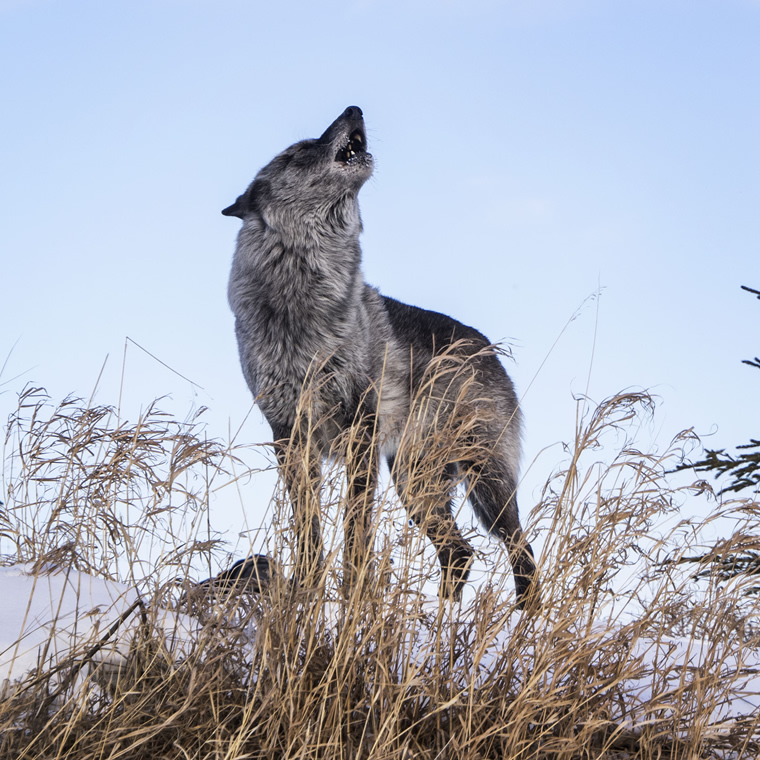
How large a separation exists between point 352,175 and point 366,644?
144 inches

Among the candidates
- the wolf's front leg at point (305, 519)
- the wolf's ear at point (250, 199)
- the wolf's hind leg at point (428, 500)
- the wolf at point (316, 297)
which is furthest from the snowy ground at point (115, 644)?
the wolf's ear at point (250, 199)

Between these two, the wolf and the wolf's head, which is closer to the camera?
the wolf

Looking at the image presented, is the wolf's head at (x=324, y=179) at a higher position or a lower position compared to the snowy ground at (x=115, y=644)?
higher

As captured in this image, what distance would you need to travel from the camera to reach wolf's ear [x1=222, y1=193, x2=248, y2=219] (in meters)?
5.54

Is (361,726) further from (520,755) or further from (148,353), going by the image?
(148,353)

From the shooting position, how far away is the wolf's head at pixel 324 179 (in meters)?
5.23

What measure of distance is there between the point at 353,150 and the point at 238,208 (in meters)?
0.94

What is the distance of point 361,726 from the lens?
7.47ft

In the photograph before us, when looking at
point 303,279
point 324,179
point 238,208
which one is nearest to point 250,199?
point 238,208

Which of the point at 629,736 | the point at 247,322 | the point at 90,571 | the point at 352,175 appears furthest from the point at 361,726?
the point at 352,175

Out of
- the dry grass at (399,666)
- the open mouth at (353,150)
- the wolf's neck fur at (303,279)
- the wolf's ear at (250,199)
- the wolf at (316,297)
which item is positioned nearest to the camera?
the dry grass at (399,666)

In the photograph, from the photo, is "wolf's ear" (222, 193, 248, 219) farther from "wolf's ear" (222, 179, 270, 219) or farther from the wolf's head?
the wolf's head

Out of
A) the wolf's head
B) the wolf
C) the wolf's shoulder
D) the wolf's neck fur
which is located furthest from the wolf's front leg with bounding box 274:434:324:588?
the wolf's shoulder

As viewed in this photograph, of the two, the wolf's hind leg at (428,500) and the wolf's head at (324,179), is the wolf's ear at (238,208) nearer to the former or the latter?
the wolf's head at (324,179)
